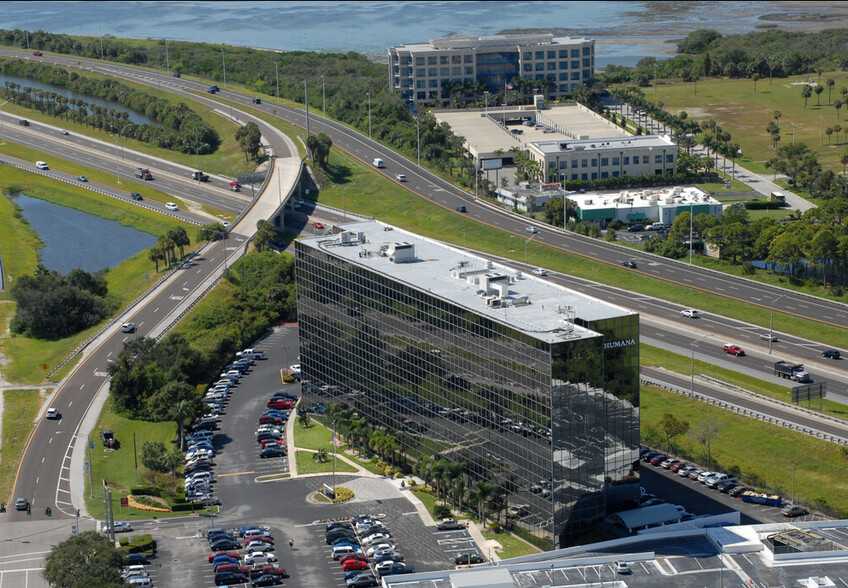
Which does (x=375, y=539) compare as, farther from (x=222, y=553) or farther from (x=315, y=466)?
(x=315, y=466)

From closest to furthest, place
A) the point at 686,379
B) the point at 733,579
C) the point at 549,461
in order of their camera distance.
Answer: the point at 733,579, the point at 549,461, the point at 686,379

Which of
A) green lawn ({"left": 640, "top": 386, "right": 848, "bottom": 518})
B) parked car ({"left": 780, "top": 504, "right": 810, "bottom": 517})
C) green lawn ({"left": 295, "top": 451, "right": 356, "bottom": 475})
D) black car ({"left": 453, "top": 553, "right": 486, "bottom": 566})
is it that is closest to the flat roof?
black car ({"left": 453, "top": 553, "right": 486, "bottom": 566})

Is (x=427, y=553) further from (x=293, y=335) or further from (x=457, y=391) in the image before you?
(x=293, y=335)

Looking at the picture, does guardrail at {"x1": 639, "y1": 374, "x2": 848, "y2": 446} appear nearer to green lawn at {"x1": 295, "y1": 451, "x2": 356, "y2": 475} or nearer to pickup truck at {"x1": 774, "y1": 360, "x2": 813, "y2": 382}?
pickup truck at {"x1": 774, "y1": 360, "x2": 813, "y2": 382}

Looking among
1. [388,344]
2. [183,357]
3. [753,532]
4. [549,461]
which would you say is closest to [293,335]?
[183,357]

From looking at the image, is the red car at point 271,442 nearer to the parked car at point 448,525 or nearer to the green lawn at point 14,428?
the green lawn at point 14,428

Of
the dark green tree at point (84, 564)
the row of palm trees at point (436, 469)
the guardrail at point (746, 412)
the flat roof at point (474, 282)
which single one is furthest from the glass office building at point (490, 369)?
the dark green tree at point (84, 564)
